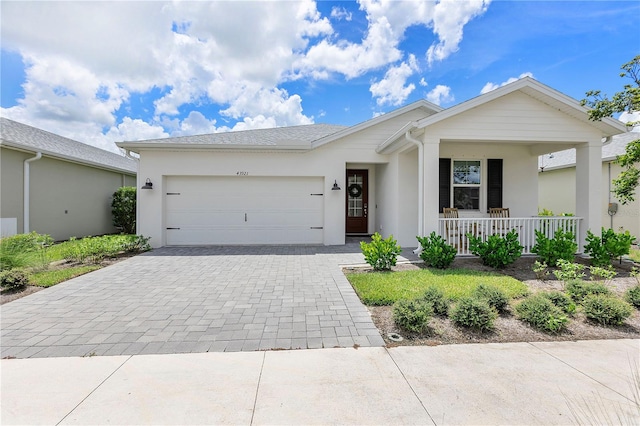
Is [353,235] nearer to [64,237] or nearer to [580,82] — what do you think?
[580,82]

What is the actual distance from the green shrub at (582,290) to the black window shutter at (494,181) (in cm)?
498

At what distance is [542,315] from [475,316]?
884 mm

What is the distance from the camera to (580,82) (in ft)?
26.2

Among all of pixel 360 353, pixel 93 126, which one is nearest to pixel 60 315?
pixel 360 353

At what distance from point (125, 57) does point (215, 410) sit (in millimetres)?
10041

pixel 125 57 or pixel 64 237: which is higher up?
pixel 125 57

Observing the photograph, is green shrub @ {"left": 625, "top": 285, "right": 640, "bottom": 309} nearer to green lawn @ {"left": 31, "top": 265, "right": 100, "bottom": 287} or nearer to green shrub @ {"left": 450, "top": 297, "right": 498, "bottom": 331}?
green shrub @ {"left": 450, "top": 297, "right": 498, "bottom": 331}

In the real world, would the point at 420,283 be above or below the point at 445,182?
below

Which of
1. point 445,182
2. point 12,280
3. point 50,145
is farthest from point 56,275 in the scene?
point 445,182

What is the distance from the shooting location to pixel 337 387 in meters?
2.38

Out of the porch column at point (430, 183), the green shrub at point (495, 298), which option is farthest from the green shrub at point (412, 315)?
the porch column at point (430, 183)

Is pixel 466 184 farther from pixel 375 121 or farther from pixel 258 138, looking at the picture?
pixel 258 138

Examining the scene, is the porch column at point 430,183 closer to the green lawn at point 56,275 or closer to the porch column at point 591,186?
the porch column at point 591,186

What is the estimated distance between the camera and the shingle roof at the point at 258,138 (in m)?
9.16
